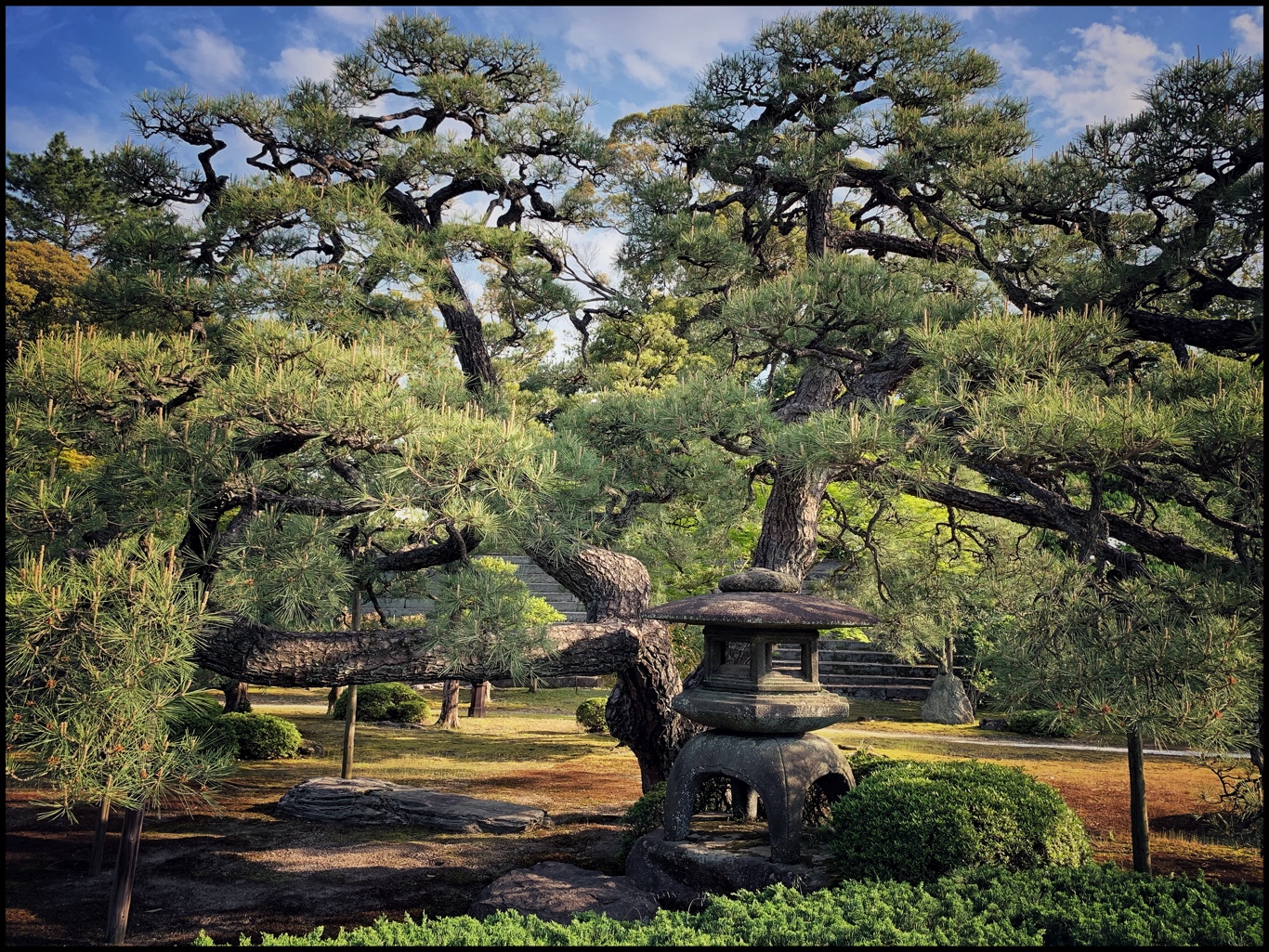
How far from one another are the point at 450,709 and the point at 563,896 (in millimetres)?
11618

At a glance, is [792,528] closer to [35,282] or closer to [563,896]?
[563,896]

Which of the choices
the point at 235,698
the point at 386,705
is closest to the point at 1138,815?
the point at 386,705

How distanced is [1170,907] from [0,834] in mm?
5497

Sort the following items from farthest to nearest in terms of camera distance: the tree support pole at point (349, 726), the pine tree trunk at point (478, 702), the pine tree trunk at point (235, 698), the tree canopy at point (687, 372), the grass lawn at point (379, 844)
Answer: the pine tree trunk at point (478, 702) → the pine tree trunk at point (235, 698) → the tree support pole at point (349, 726) → the grass lawn at point (379, 844) → the tree canopy at point (687, 372)

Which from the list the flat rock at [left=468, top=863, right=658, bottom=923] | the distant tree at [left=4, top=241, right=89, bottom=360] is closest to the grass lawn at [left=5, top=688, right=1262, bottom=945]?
the flat rock at [left=468, top=863, right=658, bottom=923]

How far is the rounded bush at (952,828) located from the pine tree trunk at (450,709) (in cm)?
1183

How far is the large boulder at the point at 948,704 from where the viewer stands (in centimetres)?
1788

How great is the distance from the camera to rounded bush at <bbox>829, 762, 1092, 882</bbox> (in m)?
5.17

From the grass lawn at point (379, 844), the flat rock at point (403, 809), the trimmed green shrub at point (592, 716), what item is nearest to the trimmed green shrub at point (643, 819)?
the grass lawn at point (379, 844)

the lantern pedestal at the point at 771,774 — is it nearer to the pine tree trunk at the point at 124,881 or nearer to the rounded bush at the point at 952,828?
the rounded bush at the point at 952,828

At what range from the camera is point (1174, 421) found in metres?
4.35

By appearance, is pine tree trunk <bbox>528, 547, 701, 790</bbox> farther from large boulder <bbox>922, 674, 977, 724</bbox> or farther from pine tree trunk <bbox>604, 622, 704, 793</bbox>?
large boulder <bbox>922, 674, 977, 724</bbox>

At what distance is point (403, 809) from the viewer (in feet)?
30.2

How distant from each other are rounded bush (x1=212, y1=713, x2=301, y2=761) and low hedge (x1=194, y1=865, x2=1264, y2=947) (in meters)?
9.72
